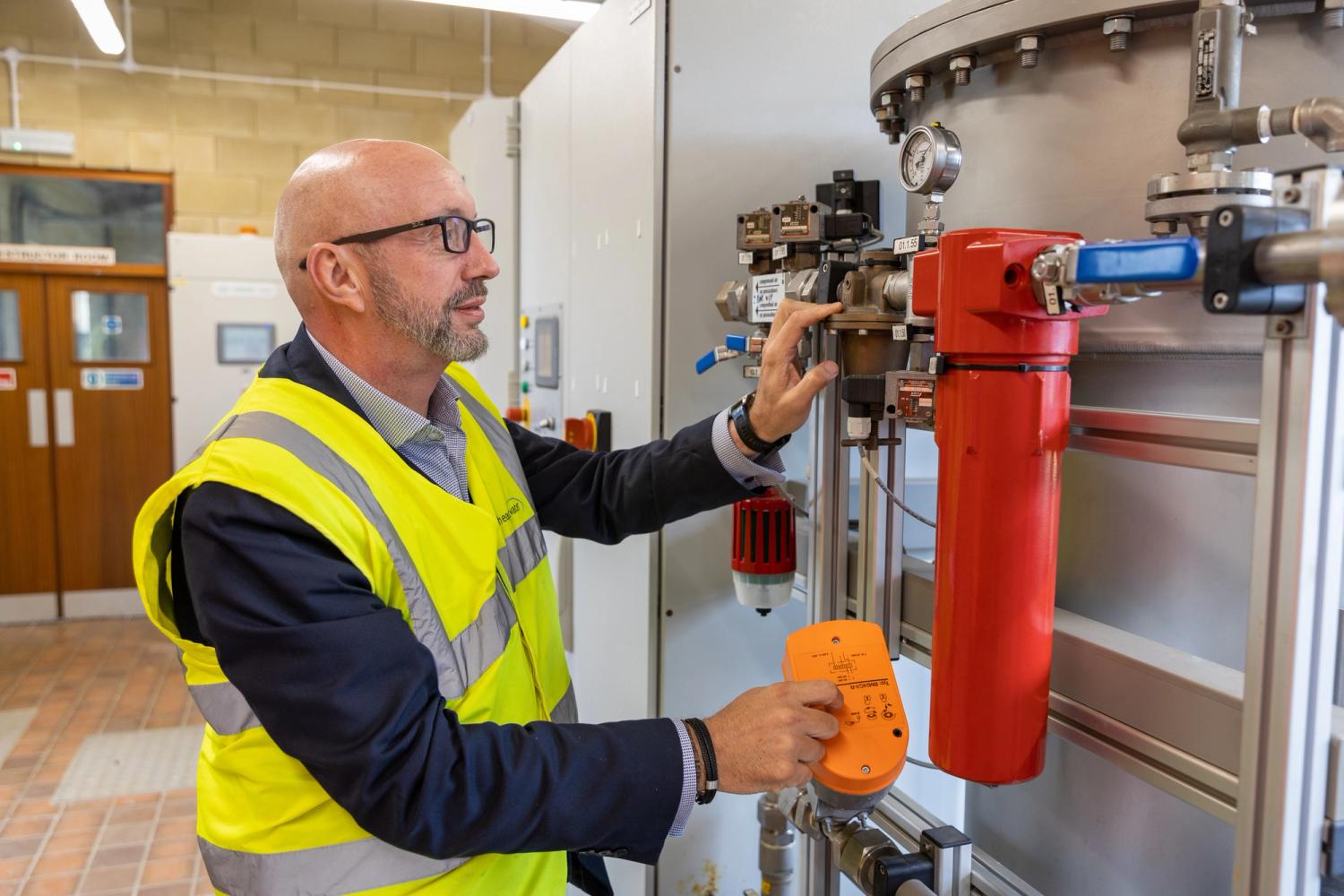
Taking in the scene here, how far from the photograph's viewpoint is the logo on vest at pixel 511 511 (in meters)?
1.19

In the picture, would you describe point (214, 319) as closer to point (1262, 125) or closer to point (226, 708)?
point (226, 708)

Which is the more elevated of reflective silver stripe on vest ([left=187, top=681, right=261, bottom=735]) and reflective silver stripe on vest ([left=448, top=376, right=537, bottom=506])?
reflective silver stripe on vest ([left=448, top=376, right=537, bottom=506])

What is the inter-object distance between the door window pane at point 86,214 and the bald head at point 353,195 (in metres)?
3.79

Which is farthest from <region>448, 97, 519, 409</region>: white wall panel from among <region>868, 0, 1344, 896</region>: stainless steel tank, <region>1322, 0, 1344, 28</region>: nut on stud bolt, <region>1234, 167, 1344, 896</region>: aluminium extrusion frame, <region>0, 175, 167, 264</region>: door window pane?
<region>0, 175, 167, 264</region>: door window pane

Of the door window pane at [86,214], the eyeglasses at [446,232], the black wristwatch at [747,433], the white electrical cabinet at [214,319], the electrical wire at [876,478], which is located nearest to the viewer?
the electrical wire at [876,478]

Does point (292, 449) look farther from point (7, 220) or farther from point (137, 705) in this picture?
point (7, 220)

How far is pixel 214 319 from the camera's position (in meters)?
4.15

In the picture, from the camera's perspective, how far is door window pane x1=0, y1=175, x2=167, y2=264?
423 centimetres

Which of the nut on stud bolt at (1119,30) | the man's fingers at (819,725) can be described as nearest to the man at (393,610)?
the man's fingers at (819,725)

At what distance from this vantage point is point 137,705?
341 cm

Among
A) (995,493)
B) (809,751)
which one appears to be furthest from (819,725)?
(995,493)

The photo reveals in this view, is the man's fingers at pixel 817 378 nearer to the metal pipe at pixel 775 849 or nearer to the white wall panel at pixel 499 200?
the metal pipe at pixel 775 849

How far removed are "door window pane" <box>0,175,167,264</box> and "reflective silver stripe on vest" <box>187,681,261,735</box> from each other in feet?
13.2

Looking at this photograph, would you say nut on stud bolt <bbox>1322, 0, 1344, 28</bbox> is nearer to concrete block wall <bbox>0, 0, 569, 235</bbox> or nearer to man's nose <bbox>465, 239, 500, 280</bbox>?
man's nose <bbox>465, 239, 500, 280</bbox>
